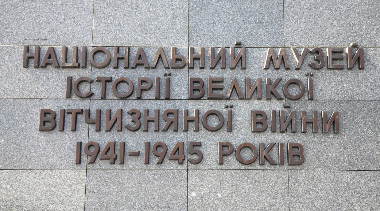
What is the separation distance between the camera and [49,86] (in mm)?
5770

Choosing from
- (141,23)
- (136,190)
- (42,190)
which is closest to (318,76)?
(141,23)

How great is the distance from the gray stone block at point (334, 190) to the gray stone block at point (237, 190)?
173 millimetres

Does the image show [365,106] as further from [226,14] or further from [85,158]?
[85,158]

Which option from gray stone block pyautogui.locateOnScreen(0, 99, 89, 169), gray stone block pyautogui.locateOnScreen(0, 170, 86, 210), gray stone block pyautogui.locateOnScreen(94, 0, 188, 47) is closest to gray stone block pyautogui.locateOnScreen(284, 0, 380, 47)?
gray stone block pyautogui.locateOnScreen(94, 0, 188, 47)

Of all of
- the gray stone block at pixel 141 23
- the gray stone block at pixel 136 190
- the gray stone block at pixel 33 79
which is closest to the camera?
the gray stone block at pixel 136 190

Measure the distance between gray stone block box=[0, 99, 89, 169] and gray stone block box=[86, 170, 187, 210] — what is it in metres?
0.37

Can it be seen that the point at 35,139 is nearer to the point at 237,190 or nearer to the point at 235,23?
the point at 237,190

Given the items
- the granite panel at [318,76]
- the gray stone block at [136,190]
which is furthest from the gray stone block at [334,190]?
the gray stone block at [136,190]

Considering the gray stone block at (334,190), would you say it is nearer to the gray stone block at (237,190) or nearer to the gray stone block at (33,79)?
the gray stone block at (237,190)

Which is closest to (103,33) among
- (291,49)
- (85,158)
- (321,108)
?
(85,158)

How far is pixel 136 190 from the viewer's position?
18.3ft

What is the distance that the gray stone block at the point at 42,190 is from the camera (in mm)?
5562

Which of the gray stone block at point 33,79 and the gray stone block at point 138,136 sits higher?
the gray stone block at point 33,79

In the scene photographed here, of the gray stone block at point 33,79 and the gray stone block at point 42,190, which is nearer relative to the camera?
the gray stone block at point 42,190
